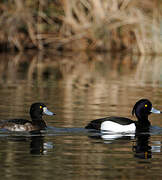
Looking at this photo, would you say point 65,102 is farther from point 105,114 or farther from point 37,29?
point 37,29

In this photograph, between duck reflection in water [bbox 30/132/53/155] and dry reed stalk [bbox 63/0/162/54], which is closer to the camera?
duck reflection in water [bbox 30/132/53/155]

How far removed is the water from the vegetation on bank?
28.5ft

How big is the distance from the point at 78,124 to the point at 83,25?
26644 mm

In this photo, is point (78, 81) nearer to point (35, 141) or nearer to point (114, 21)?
point (35, 141)

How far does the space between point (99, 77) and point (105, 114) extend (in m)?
10.4

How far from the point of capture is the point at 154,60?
35.7m

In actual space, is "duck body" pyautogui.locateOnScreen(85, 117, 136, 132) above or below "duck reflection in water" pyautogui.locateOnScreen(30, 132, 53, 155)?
above

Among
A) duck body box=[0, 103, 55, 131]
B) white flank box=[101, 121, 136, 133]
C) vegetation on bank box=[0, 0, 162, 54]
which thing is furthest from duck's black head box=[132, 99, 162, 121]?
vegetation on bank box=[0, 0, 162, 54]

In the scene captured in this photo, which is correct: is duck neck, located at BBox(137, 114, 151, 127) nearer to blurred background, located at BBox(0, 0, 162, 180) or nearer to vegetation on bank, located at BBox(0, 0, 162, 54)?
blurred background, located at BBox(0, 0, 162, 180)

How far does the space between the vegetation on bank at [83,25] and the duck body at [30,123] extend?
987 inches

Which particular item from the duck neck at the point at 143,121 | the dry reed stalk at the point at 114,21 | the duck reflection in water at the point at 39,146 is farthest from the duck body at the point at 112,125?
the dry reed stalk at the point at 114,21

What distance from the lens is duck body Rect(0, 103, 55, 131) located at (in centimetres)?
1148

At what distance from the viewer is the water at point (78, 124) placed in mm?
8570

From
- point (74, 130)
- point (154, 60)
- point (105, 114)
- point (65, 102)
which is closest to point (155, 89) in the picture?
point (65, 102)
